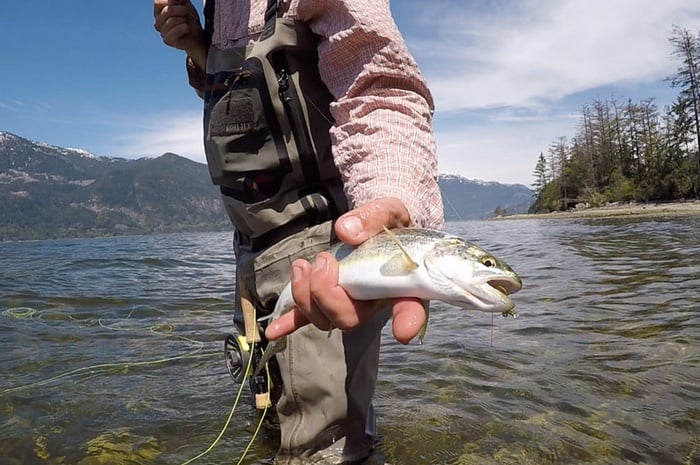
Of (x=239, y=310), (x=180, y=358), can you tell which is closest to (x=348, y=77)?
(x=239, y=310)

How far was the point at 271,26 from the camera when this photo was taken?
2.64 metres

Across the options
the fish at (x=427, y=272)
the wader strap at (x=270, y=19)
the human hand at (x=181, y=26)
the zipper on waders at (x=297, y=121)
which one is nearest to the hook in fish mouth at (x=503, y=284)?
the fish at (x=427, y=272)

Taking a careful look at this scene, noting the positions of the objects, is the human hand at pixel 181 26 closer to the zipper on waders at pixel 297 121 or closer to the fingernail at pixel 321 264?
the zipper on waders at pixel 297 121

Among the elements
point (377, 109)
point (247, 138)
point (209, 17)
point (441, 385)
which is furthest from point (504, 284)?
point (441, 385)

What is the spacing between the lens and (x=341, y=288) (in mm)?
1797

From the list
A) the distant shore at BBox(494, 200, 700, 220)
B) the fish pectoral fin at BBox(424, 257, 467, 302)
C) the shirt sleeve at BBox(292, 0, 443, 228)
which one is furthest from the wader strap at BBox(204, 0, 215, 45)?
the distant shore at BBox(494, 200, 700, 220)

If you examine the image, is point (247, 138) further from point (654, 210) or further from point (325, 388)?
point (654, 210)

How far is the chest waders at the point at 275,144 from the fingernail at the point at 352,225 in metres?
1.10

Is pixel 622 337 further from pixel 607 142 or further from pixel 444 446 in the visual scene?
pixel 607 142

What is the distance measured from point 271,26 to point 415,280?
1657 mm

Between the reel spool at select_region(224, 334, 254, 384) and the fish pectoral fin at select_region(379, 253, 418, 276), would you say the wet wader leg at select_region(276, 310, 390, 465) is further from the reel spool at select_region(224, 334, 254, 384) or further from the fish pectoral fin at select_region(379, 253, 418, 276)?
the fish pectoral fin at select_region(379, 253, 418, 276)

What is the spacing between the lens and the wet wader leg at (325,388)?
2.67 metres

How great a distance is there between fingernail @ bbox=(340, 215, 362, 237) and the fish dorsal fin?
0.37 feet

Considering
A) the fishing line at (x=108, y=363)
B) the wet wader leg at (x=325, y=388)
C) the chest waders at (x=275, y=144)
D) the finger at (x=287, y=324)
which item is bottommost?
the fishing line at (x=108, y=363)
